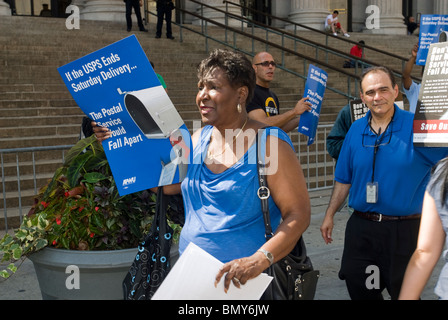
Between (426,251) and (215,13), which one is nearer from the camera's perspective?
(426,251)

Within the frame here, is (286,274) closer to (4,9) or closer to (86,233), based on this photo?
(86,233)

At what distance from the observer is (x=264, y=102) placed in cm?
511

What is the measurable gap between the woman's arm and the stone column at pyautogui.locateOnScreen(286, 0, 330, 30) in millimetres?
19490

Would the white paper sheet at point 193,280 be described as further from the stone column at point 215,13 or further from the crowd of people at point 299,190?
the stone column at point 215,13

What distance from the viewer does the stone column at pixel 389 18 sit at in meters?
22.4

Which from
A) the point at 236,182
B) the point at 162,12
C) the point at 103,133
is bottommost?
the point at 236,182

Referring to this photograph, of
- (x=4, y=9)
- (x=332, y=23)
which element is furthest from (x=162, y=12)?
(x=332, y=23)

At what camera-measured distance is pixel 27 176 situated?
7.65m

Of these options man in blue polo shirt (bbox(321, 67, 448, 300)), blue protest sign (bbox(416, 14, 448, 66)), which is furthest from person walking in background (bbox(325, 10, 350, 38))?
man in blue polo shirt (bbox(321, 67, 448, 300))

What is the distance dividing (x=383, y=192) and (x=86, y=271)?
1.75 metres

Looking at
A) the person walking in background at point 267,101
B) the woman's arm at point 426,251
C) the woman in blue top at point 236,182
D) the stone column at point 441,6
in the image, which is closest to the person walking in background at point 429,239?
the woman's arm at point 426,251

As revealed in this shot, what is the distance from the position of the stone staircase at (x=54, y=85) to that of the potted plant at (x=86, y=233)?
10.8 ft

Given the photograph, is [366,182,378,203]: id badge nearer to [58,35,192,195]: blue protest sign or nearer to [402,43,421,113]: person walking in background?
[58,35,192,195]: blue protest sign
